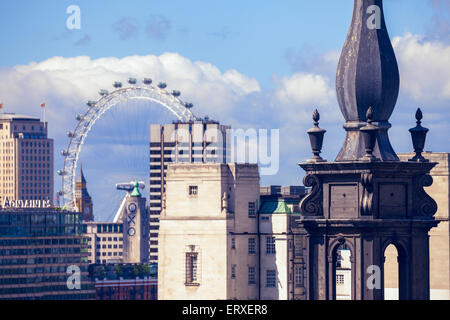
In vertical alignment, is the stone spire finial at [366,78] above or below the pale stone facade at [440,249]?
above

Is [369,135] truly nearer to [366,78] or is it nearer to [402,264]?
[366,78]

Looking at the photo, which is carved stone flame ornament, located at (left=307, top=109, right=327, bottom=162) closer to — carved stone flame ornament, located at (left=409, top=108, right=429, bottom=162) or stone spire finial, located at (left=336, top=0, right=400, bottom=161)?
stone spire finial, located at (left=336, top=0, right=400, bottom=161)

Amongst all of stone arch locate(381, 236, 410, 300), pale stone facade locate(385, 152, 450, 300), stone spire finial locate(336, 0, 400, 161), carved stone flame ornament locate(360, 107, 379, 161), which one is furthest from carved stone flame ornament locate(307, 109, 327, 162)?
pale stone facade locate(385, 152, 450, 300)

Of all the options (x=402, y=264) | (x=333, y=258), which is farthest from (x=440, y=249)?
(x=333, y=258)

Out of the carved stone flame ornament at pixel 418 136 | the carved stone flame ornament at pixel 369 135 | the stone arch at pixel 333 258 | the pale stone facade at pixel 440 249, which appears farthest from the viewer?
the pale stone facade at pixel 440 249

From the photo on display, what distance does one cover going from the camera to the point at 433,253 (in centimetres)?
9056

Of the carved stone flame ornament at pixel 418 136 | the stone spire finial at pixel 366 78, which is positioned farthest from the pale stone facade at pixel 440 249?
the stone spire finial at pixel 366 78

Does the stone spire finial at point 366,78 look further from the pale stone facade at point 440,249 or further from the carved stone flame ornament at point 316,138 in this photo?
the pale stone facade at point 440,249

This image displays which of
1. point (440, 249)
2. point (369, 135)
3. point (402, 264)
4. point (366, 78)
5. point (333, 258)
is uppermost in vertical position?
point (366, 78)

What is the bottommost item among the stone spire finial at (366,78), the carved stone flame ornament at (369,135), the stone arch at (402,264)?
the stone arch at (402,264)

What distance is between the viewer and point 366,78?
54.8 meters

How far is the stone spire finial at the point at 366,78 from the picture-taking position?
180ft
